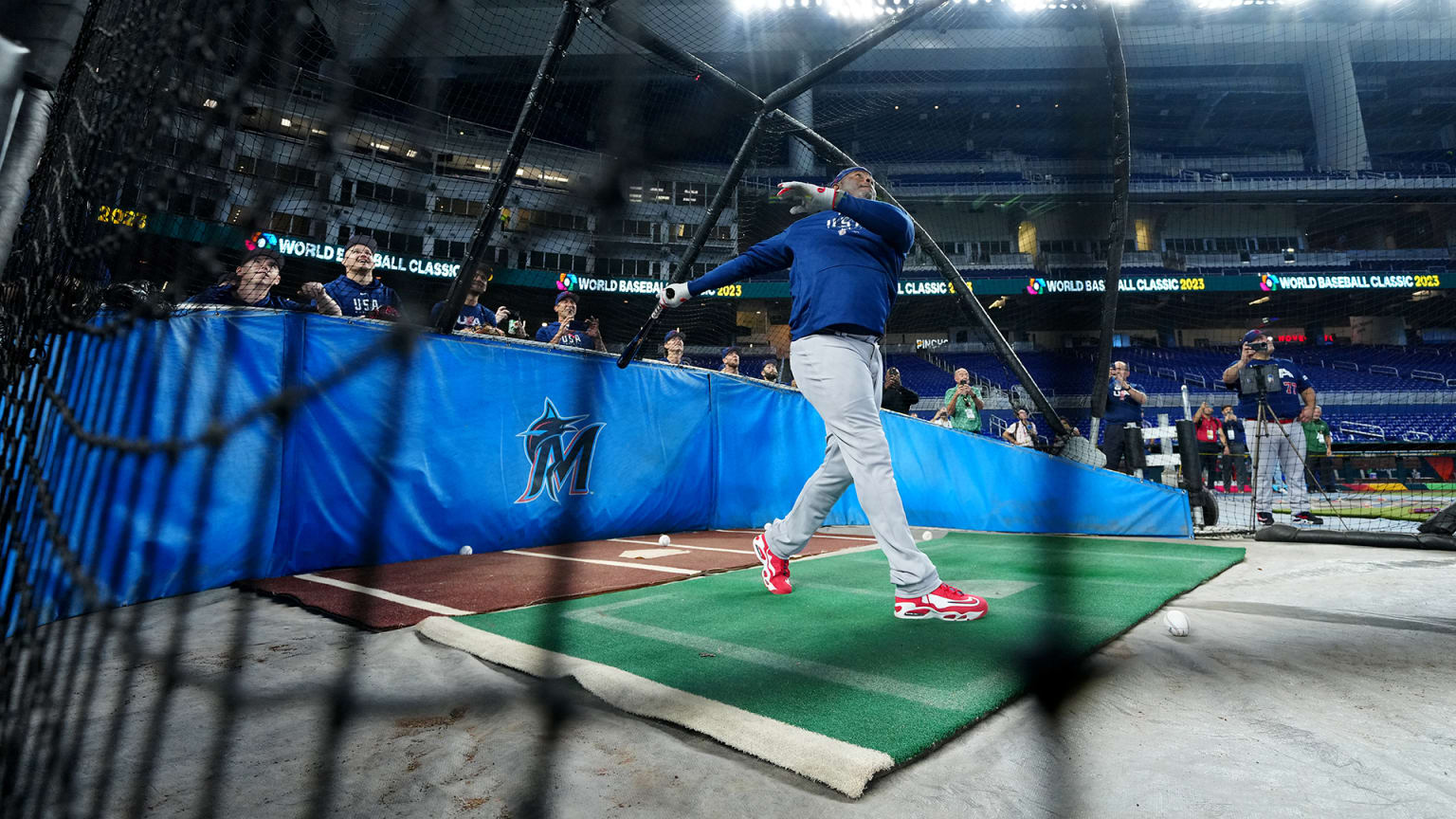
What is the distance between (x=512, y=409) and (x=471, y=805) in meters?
3.46

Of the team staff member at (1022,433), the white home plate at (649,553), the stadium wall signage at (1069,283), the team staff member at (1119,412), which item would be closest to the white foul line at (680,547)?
the white home plate at (649,553)

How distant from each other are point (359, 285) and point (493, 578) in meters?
2.47

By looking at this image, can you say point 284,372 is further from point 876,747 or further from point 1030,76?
point 1030,76

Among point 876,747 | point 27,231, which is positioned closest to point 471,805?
point 876,747

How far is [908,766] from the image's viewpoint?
121cm

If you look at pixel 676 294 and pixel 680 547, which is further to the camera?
pixel 680 547

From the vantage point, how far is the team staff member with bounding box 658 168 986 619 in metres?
2.25

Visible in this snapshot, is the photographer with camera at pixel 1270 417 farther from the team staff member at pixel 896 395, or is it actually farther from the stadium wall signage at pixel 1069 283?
the stadium wall signage at pixel 1069 283

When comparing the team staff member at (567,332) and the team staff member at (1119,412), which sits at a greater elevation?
the team staff member at (567,332)

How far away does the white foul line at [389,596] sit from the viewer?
244 cm

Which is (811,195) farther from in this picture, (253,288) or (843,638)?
(253,288)

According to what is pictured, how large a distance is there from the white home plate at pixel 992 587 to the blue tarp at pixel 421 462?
2398 millimetres

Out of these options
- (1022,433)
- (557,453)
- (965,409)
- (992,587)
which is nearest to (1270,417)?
(1022,433)

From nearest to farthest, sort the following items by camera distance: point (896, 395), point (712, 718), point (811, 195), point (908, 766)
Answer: point (908, 766) < point (712, 718) < point (811, 195) < point (896, 395)
